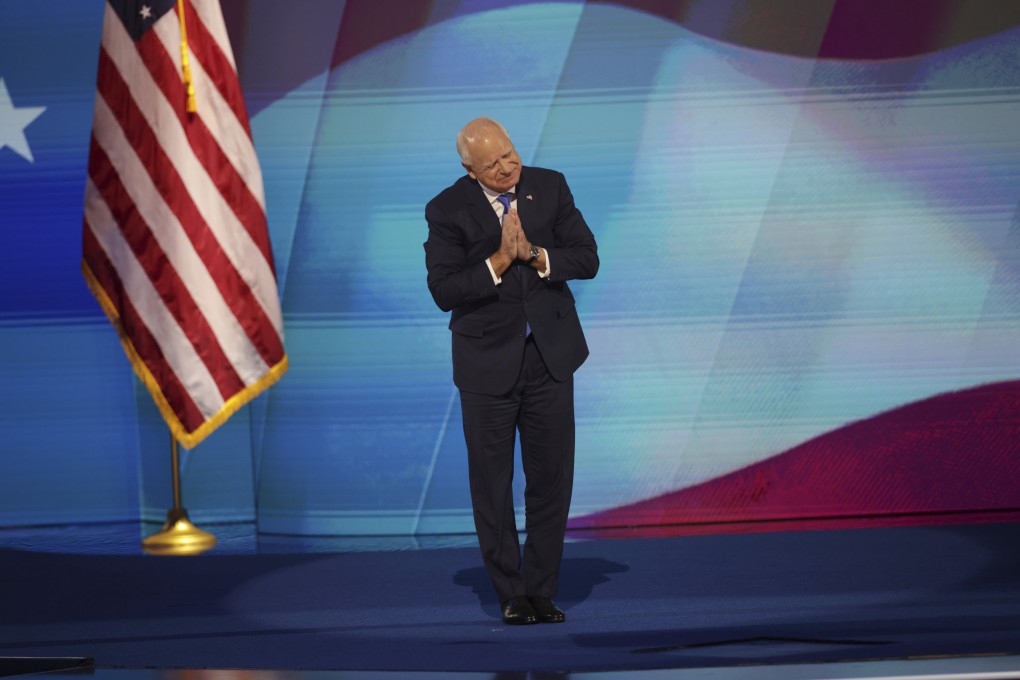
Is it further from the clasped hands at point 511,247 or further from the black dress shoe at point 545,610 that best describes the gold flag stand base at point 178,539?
the clasped hands at point 511,247

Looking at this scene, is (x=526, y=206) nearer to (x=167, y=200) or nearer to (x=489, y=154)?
(x=489, y=154)

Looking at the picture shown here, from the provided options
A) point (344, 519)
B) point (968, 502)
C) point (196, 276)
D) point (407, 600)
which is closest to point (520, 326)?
A: point (407, 600)

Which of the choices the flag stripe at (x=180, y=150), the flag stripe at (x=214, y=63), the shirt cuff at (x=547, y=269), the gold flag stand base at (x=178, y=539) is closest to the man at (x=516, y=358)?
the shirt cuff at (x=547, y=269)

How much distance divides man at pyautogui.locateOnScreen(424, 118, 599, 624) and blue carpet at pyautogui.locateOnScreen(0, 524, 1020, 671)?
0.68ft

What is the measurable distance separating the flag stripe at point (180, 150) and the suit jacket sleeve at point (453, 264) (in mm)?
1517

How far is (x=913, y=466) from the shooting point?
208 inches

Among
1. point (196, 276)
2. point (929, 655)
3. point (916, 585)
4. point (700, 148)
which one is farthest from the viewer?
point (700, 148)

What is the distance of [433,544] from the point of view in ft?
16.8

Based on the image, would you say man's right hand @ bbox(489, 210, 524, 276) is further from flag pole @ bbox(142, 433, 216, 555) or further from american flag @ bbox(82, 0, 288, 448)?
flag pole @ bbox(142, 433, 216, 555)

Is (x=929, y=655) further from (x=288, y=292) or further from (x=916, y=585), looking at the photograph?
(x=288, y=292)

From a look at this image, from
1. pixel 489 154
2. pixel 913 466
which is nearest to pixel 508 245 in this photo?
pixel 489 154

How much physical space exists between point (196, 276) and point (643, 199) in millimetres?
1797

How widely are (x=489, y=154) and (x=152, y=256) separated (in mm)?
1890

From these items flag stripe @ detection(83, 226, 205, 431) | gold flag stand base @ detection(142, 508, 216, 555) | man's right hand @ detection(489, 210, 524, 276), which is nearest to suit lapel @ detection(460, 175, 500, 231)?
man's right hand @ detection(489, 210, 524, 276)
